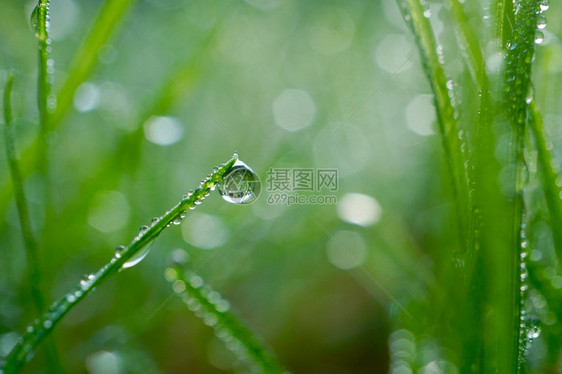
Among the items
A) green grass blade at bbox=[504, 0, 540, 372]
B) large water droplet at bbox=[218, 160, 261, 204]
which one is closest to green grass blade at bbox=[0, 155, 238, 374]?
large water droplet at bbox=[218, 160, 261, 204]

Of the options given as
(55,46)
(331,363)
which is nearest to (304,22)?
(55,46)

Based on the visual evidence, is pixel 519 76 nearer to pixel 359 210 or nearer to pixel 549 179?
pixel 549 179

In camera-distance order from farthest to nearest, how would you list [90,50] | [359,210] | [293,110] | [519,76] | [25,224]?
[293,110], [359,210], [90,50], [25,224], [519,76]

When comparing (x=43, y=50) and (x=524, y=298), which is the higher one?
(x=43, y=50)

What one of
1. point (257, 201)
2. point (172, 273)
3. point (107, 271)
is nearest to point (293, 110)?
point (257, 201)

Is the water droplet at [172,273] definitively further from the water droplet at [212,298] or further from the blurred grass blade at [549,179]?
the blurred grass blade at [549,179]

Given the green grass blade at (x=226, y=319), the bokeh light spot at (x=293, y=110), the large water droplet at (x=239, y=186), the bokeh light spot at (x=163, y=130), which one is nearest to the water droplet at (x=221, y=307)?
the green grass blade at (x=226, y=319)

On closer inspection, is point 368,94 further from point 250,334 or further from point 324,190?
point 250,334
